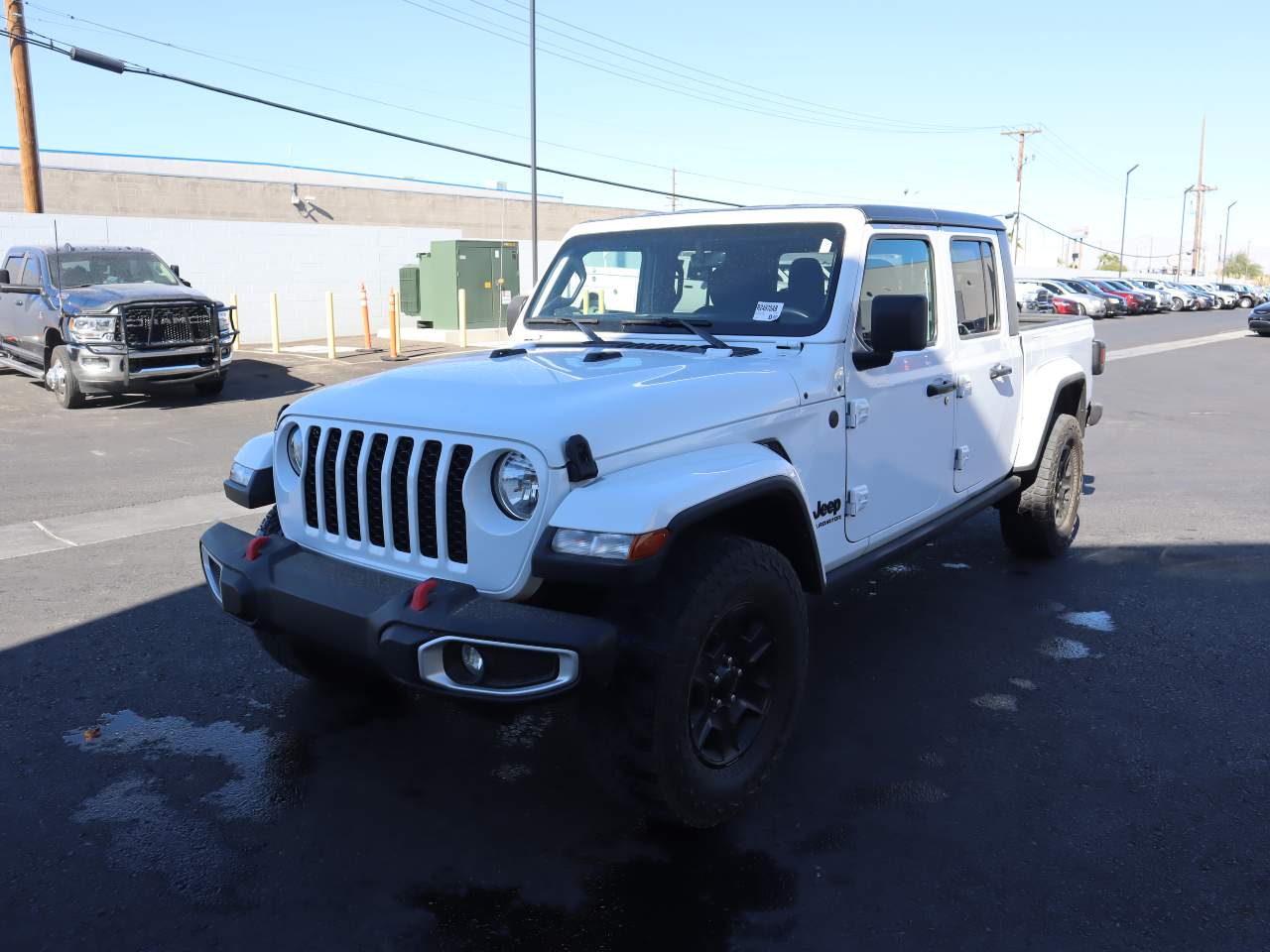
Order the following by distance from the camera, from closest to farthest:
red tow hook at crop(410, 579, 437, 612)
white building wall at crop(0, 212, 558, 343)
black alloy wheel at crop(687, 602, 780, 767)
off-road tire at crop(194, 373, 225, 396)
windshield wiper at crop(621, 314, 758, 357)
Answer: red tow hook at crop(410, 579, 437, 612) < black alloy wheel at crop(687, 602, 780, 767) < windshield wiper at crop(621, 314, 758, 357) < off-road tire at crop(194, 373, 225, 396) < white building wall at crop(0, 212, 558, 343)

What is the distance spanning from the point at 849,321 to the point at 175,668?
327 centimetres

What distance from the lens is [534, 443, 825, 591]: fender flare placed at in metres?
2.80

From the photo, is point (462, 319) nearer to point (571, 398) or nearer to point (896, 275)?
point (896, 275)

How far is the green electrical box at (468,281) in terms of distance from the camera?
2243 cm

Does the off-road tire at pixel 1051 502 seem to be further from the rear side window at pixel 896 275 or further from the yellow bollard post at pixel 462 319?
the yellow bollard post at pixel 462 319

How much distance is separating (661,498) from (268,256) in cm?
2221

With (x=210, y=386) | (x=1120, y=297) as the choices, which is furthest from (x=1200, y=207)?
(x=210, y=386)

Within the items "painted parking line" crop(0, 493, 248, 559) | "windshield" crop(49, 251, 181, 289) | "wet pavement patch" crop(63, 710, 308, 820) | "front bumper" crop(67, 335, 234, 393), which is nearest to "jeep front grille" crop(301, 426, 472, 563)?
"wet pavement patch" crop(63, 710, 308, 820)

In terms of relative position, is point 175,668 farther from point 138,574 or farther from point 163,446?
point 163,446

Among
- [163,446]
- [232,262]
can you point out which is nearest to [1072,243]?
[232,262]

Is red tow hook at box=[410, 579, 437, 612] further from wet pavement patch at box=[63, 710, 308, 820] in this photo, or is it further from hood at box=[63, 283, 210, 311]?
hood at box=[63, 283, 210, 311]

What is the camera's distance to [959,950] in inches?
107

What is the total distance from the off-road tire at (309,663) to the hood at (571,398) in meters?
0.49

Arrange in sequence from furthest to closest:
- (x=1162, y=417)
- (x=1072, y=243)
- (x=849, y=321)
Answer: (x=1072, y=243) → (x=1162, y=417) → (x=849, y=321)
